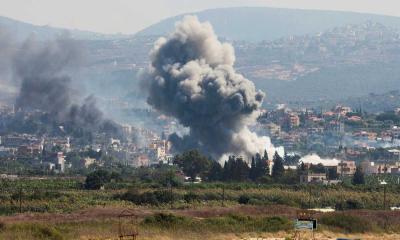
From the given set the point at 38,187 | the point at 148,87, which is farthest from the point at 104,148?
the point at 38,187

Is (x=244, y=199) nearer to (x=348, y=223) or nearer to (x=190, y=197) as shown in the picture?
(x=190, y=197)

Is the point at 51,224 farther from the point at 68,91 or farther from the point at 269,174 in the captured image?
the point at 68,91

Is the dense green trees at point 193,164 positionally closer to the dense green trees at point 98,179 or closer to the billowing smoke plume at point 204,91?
the billowing smoke plume at point 204,91

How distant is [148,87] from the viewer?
5374 inches

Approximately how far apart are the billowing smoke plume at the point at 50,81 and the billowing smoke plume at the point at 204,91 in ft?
158

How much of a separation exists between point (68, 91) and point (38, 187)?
332ft

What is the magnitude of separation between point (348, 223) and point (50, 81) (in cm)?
12724

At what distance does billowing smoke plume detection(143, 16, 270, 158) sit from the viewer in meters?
126

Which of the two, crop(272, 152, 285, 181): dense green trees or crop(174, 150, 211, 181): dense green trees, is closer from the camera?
crop(272, 152, 285, 181): dense green trees

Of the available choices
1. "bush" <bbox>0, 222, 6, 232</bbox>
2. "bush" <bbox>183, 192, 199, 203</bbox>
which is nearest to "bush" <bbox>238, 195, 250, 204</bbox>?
"bush" <bbox>183, 192, 199, 203</bbox>

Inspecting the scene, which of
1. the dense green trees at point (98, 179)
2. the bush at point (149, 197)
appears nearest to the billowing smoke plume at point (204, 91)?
the dense green trees at point (98, 179)

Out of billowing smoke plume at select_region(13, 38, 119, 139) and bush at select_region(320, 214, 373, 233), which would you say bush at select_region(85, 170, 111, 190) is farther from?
billowing smoke plume at select_region(13, 38, 119, 139)

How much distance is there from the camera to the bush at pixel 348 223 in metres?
56.5

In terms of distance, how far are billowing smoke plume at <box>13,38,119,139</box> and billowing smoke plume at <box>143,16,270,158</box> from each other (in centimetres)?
4803
